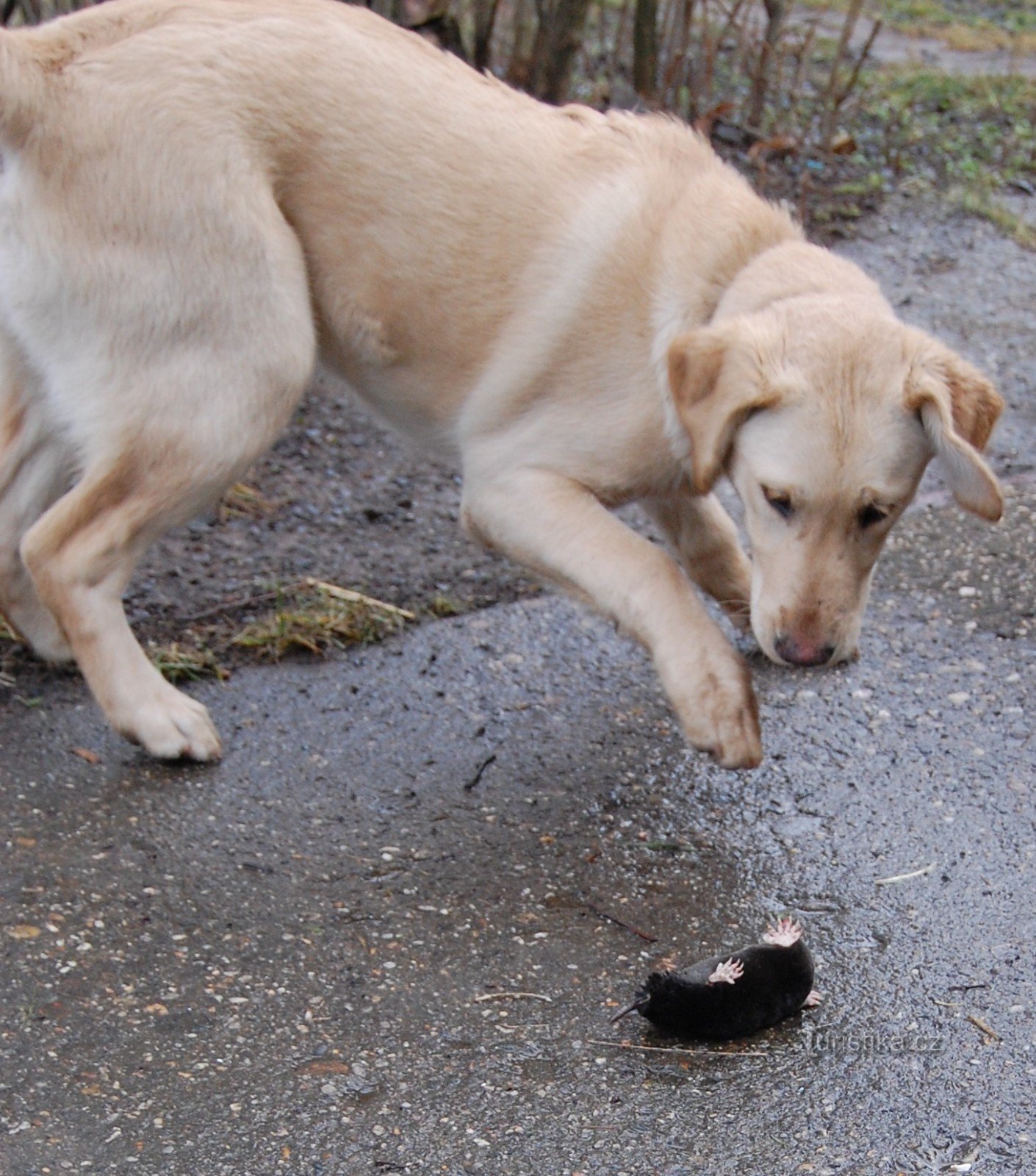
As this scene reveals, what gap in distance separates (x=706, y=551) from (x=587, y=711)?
52 cm

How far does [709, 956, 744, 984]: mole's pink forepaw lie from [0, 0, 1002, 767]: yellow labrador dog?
565mm

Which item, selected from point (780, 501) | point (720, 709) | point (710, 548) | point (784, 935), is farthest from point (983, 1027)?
point (710, 548)

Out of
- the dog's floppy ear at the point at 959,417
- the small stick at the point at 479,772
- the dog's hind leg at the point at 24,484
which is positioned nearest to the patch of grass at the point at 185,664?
the dog's hind leg at the point at 24,484

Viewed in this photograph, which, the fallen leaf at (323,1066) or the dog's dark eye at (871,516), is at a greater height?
the dog's dark eye at (871,516)

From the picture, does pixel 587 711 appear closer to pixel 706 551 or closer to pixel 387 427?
pixel 706 551

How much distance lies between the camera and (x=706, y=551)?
151 inches

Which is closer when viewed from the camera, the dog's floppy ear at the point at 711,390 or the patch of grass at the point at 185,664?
the dog's floppy ear at the point at 711,390

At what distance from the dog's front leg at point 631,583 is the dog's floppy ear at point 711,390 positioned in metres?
0.28

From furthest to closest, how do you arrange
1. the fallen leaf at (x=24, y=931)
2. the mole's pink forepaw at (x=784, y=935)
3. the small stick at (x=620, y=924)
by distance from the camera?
1. the small stick at (x=620, y=924)
2. the fallen leaf at (x=24, y=931)
3. the mole's pink forepaw at (x=784, y=935)

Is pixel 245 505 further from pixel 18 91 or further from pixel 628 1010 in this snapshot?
pixel 628 1010

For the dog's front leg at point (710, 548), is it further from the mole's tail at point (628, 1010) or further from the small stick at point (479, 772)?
the mole's tail at point (628, 1010)

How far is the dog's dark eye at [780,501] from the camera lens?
296 cm

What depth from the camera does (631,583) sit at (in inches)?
125

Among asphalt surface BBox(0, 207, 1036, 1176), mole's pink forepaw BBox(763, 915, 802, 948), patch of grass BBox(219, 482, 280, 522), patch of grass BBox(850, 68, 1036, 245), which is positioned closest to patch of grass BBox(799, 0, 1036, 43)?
patch of grass BBox(850, 68, 1036, 245)
